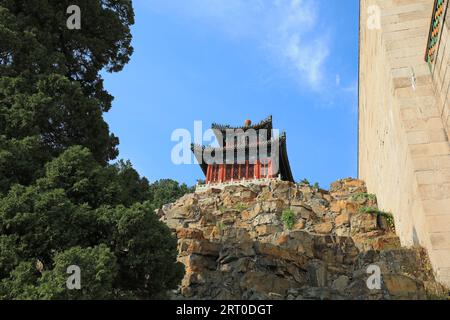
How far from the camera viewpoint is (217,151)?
38.8 meters

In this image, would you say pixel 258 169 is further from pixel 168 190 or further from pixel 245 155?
pixel 168 190

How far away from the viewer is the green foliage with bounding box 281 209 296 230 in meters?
20.7

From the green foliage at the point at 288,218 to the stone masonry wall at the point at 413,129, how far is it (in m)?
6.86

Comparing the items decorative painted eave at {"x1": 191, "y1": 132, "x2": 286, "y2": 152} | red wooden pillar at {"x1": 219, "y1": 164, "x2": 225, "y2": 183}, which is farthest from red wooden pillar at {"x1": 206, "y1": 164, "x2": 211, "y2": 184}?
decorative painted eave at {"x1": 191, "y1": 132, "x2": 286, "y2": 152}

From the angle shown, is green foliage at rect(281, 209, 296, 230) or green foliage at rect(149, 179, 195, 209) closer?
green foliage at rect(281, 209, 296, 230)

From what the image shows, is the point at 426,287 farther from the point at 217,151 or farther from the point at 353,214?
the point at 217,151

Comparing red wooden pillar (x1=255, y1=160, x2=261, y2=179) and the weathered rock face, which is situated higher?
red wooden pillar (x1=255, y1=160, x2=261, y2=179)

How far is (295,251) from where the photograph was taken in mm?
14344

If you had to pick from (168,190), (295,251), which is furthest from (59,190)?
(168,190)

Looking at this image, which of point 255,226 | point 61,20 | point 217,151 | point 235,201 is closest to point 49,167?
point 61,20

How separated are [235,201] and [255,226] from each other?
4304mm

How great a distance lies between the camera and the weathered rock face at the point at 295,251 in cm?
1065

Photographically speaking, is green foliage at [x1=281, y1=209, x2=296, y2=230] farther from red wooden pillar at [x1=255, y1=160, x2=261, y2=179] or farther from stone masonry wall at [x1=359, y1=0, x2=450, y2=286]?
red wooden pillar at [x1=255, y1=160, x2=261, y2=179]
